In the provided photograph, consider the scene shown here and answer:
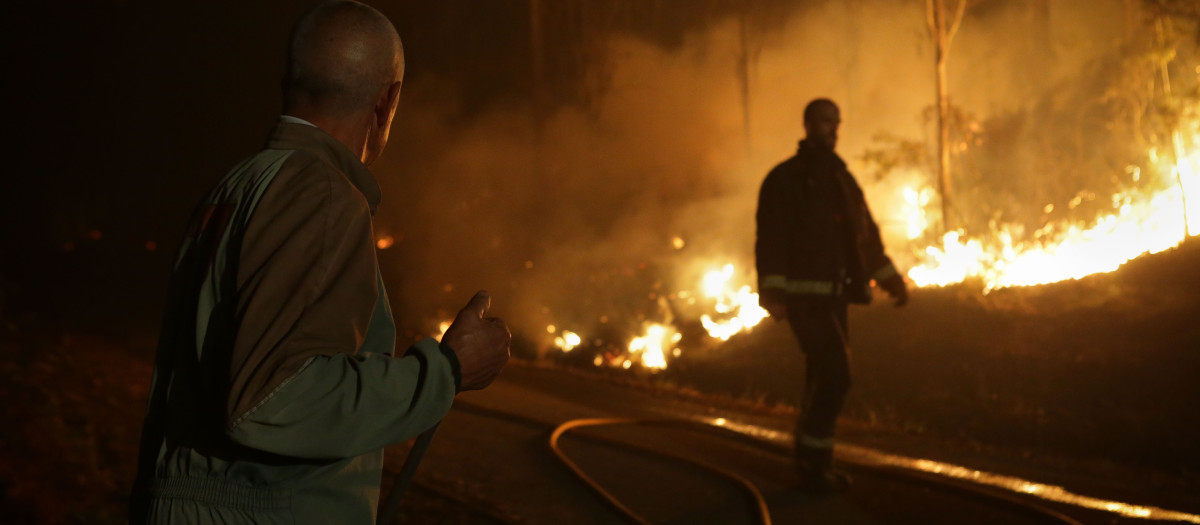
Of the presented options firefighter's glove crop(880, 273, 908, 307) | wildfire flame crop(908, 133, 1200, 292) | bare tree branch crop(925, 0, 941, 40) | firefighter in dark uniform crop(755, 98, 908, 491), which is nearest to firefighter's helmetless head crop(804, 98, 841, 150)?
firefighter in dark uniform crop(755, 98, 908, 491)

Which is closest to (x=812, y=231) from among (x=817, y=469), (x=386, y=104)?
(x=817, y=469)

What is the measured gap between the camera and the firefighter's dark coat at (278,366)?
1.40 m

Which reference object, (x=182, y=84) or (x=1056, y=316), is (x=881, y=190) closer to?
(x=1056, y=316)

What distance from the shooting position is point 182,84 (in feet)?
49.5

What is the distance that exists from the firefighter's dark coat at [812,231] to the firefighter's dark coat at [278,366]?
12.9 ft

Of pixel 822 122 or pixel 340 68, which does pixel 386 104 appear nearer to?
pixel 340 68

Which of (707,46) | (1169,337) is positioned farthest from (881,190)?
(1169,337)

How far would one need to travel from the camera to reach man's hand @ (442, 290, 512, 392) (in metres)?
1.65

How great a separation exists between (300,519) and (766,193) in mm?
4388

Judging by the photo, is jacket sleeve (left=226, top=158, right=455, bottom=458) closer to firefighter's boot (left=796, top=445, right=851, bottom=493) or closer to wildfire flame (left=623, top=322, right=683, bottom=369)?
firefighter's boot (left=796, top=445, right=851, bottom=493)

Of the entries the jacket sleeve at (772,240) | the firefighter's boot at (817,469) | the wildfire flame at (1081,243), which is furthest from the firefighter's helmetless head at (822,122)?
the wildfire flame at (1081,243)

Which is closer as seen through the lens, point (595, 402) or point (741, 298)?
point (595, 402)

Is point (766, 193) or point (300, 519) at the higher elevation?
point (766, 193)

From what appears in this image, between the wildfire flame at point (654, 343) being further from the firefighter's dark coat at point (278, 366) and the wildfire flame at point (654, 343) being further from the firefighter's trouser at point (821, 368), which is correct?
the firefighter's dark coat at point (278, 366)
